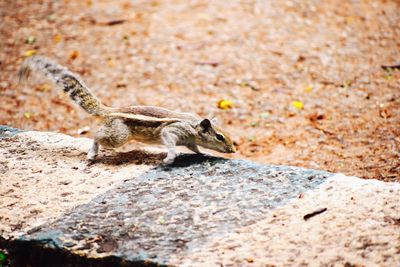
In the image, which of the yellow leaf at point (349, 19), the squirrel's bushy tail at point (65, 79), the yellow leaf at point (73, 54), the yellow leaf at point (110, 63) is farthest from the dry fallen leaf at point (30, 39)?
the yellow leaf at point (349, 19)

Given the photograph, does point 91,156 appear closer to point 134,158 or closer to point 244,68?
point 134,158

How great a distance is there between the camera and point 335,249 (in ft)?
7.32

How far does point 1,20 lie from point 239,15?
4.18 metres

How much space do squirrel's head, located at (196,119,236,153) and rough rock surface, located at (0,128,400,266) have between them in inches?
7.1

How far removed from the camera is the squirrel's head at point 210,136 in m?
3.40

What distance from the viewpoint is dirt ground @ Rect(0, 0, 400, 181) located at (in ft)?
16.6

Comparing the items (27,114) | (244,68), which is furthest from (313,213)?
(27,114)

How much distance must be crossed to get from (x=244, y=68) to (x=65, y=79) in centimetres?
350

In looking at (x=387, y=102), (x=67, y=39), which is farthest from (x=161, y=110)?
(x=67, y=39)

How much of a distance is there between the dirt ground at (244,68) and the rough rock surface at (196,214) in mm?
1609

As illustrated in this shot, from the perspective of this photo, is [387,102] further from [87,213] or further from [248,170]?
[87,213]

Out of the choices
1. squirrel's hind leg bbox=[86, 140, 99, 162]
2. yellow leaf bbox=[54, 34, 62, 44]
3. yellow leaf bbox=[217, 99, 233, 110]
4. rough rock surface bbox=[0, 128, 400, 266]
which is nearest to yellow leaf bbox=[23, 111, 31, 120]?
yellow leaf bbox=[54, 34, 62, 44]

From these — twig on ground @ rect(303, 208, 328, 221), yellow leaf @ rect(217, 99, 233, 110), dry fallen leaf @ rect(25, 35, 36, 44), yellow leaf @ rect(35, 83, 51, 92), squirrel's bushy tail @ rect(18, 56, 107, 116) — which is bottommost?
yellow leaf @ rect(35, 83, 51, 92)

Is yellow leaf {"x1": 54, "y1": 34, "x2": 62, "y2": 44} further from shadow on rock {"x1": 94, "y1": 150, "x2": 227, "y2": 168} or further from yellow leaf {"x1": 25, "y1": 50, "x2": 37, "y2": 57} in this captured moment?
shadow on rock {"x1": 94, "y1": 150, "x2": 227, "y2": 168}
